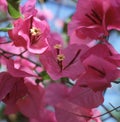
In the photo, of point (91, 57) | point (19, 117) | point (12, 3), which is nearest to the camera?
point (91, 57)

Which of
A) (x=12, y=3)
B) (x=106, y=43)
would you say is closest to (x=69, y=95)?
(x=106, y=43)

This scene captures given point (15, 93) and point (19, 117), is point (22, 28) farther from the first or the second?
point (19, 117)

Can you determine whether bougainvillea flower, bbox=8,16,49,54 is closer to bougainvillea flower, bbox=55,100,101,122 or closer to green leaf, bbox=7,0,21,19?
green leaf, bbox=7,0,21,19

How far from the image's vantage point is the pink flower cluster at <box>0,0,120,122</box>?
1.03m

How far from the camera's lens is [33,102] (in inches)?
49.5

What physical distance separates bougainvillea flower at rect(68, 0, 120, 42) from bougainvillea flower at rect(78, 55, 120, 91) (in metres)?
0.10

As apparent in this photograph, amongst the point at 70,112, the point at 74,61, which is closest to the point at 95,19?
the point at 74,61

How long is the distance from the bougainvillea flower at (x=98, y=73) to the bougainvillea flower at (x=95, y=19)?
4.0 inches

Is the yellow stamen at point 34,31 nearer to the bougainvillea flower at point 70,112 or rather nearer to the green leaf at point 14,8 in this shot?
the green leaf at point 14,8

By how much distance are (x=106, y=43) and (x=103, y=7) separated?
88 millimetres

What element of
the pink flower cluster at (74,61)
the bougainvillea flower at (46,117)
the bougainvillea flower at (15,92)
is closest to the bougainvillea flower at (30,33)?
the pink flower cluster at (74,61)

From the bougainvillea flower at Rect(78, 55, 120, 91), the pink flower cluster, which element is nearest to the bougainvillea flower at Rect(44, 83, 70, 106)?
the pink flower cluster

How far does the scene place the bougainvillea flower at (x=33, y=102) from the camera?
122 centimetres

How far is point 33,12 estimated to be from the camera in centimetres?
111
